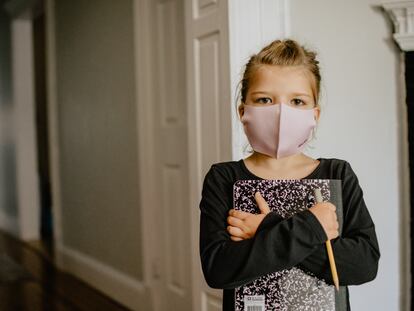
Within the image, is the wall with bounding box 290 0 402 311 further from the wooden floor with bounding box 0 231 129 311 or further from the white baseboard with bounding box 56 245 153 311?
the wooden floor with bounding box 0 231 129 311

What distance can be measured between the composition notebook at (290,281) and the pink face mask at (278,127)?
0.09 m

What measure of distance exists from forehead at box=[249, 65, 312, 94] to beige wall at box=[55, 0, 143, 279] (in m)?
2.04

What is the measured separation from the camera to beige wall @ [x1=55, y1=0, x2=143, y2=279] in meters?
3.15

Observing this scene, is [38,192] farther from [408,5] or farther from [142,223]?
[408,5]

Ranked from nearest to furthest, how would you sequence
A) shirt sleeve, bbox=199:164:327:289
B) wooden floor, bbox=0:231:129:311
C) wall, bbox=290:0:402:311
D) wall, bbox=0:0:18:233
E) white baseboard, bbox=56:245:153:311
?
shirt sleeve, bbox=199:164:327:289
wall, bbox=290:0:402:311
white baseboard, bbox=56:245:153:311
wooden floor, bbox=0:231:129:311
wall, bbox=0:0:18:233

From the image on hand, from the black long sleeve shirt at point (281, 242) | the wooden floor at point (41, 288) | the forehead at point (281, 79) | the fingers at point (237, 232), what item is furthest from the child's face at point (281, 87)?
the wooden floor at point (41, 288)

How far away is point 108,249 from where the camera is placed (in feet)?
11.5

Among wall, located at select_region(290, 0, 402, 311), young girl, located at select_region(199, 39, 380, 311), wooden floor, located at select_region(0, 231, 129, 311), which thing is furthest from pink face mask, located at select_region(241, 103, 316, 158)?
wooden floor, located at select_region(0, 231, 129, 311)

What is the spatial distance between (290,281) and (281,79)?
0.40 meters

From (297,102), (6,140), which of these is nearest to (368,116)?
(297,102)

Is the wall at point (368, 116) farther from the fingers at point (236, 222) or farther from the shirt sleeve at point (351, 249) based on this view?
the fingers at point (236, 222)

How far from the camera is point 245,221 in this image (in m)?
1.06

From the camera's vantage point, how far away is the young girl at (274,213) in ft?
3.35

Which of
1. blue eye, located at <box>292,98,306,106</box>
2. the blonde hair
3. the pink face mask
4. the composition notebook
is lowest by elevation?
the composition notebook
